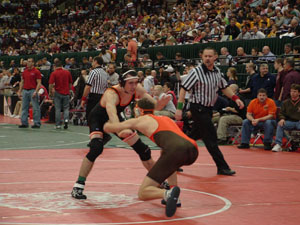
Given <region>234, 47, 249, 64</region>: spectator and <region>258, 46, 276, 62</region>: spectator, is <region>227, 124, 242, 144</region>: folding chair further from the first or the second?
<region>234, 47, 249, 64</region>: spectator

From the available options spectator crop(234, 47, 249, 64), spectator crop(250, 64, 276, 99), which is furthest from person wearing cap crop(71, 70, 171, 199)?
spectator crop(234, 47, 249, 64)

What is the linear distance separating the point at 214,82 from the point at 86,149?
13.4ft

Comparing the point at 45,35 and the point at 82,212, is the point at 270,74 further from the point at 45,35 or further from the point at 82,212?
the point at 45,35

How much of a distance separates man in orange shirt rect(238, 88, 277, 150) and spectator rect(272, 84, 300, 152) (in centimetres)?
25

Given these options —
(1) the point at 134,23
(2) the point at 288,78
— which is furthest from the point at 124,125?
(1) the point at 134,23

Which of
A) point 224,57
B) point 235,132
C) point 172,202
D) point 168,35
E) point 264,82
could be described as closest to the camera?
point 172,202

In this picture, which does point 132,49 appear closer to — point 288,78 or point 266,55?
point 266,55

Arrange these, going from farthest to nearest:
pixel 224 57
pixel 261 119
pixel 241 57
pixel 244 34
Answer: pixel 244 34 → pixel 224 57 → pixel 241 57 → pixel 261 119

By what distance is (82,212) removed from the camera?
17.4 ft

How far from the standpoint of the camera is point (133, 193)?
6410 mm

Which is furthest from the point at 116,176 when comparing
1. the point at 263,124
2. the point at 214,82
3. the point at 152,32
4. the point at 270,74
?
the point at 152,32

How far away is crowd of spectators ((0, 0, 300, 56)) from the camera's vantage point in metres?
17.4

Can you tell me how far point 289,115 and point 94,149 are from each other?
6317 millimetres

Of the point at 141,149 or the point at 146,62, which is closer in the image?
the point at 141,149
